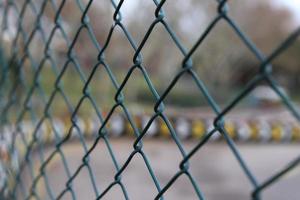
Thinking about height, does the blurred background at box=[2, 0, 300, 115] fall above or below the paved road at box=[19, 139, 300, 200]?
above

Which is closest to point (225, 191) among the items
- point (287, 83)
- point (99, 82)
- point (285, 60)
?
point (99, 82)

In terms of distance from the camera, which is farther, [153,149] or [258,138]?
[258,138]

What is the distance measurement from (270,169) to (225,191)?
5.45 ft

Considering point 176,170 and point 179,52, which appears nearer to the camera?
point 176,170

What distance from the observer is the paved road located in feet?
13.9

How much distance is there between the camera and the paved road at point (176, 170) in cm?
Answer: 425

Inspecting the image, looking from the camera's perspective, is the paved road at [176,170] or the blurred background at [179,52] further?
the blurred background at [179,52]

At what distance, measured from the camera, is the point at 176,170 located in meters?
5.63

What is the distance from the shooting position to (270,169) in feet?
20.4

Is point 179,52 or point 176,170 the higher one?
point 179,52

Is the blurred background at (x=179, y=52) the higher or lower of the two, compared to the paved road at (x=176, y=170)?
higher

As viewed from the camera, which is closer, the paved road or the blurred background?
the paved road

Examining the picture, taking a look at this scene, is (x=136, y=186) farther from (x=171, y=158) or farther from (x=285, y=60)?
(x=285, y=60)

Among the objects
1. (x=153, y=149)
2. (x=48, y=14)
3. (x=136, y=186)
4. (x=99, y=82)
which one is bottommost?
(x=136, y=186)
